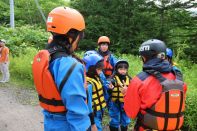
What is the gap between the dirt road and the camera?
6862 mm

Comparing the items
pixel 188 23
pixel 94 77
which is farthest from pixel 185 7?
pixel 94 77

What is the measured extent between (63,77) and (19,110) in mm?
5772

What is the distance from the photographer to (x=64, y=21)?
2887 millimetres

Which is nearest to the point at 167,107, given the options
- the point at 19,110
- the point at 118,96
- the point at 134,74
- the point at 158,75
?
the point at 158,75

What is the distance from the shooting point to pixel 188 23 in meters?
17.7

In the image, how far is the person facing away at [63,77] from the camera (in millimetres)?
2688

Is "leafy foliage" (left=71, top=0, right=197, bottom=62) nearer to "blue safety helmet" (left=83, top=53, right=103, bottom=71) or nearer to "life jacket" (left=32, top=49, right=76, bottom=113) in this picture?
"blue safety helmet" (left=83, top=53, right=103, bottom=71)

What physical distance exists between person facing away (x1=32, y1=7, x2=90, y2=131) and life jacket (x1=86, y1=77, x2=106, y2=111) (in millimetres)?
1937

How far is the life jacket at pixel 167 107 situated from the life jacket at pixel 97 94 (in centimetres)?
158

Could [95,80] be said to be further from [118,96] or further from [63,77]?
[63,77]

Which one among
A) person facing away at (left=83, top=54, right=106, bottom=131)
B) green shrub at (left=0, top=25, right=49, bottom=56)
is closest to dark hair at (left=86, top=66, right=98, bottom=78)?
person facing away at (left=83, top=54, right=106, bottom=131)

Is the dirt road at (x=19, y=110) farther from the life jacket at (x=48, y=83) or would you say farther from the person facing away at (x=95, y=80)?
the life jacket at (x=48, y=83)

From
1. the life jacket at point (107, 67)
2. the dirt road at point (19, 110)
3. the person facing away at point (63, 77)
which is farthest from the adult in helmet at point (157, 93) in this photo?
the dirt road at point (19, 110)

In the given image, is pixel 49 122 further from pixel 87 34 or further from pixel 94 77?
pixel 87 34
